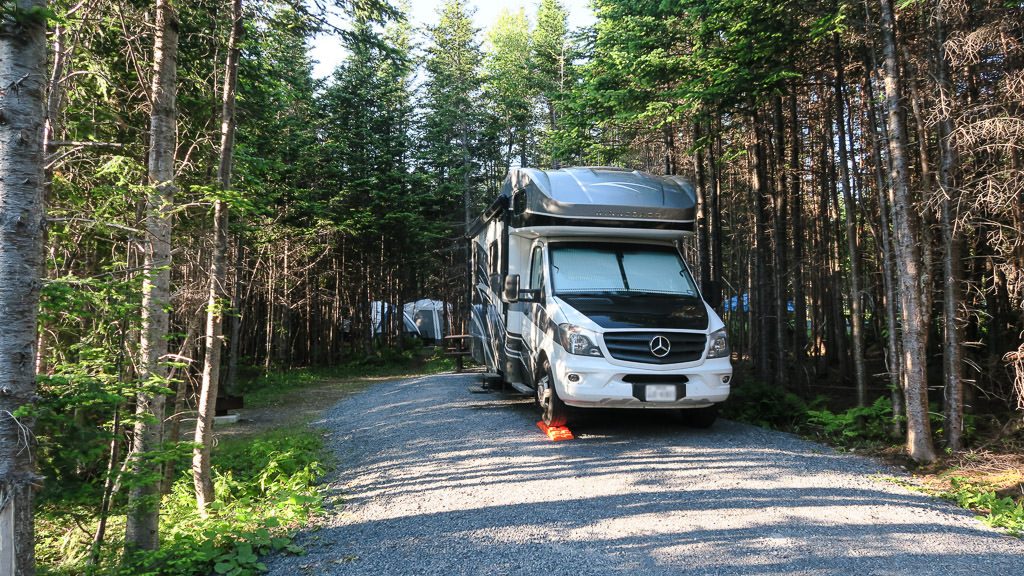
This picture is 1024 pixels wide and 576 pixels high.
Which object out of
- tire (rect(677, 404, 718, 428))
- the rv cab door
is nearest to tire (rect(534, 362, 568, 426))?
the rv cab door

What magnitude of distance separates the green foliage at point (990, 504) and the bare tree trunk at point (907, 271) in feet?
2.65

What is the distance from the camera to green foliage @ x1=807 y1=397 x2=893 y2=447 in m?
7.89

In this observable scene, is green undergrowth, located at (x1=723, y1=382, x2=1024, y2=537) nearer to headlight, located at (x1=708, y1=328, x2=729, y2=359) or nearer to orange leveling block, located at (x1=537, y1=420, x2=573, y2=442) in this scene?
headlight, located at (x1=708, y1=328, x2=729, y2=359)

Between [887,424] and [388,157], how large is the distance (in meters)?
18.4

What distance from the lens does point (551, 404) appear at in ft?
25.6

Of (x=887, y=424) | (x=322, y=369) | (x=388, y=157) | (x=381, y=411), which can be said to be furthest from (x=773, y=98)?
(x=322, y=369)

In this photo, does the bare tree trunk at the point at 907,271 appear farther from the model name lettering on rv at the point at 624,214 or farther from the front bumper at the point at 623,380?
the model name lettering on rv at the point at 624,214

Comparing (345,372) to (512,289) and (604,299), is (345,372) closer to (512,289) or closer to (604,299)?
(512,289)

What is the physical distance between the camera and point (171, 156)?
18.8ft

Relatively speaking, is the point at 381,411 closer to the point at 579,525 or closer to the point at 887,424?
the point at 579,525

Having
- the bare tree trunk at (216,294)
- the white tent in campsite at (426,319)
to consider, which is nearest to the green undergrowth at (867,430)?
the bare tree trunk at (216,294)

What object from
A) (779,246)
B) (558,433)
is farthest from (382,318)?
(558,433)

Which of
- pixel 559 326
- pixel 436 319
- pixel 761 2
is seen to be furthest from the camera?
pixel 436 319

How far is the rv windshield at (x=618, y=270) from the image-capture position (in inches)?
320
